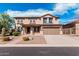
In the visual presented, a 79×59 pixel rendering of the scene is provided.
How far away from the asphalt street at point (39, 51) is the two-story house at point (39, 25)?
77cm

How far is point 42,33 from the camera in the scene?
8.22 metres

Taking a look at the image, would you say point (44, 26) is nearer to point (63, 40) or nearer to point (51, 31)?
point (51, 31)

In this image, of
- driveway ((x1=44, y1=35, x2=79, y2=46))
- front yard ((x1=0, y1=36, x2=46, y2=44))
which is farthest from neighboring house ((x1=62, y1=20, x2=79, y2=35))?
front yard ((x1=0, y1=36, x2=46, y2=44))

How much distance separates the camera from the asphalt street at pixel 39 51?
7.00 meters

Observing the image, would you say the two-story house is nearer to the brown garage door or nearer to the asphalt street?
the brown garage door

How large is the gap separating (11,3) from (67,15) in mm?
2191

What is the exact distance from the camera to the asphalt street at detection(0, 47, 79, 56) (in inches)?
276

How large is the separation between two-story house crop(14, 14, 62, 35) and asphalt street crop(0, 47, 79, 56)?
2.54ft

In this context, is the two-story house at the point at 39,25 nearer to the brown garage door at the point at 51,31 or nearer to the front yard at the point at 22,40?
the brown garage door at the point at 51,31

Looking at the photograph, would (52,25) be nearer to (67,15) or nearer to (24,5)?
(67,15)

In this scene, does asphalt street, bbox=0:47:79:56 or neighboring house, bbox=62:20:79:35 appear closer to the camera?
asphalt street, bbox=0:47:79:56

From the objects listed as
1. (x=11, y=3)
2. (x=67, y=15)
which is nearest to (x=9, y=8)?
(x=11, y=3)

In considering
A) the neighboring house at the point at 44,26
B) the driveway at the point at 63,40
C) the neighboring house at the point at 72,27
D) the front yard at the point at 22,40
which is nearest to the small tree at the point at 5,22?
the neighboring house at the point at 44,26

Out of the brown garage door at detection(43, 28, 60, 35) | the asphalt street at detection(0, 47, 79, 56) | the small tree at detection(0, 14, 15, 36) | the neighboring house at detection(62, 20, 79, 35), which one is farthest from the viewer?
the brown garage door at detection(43, 28, 60, 35)
